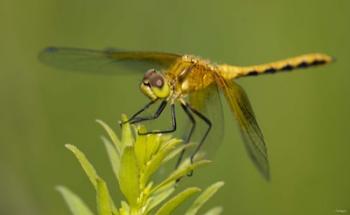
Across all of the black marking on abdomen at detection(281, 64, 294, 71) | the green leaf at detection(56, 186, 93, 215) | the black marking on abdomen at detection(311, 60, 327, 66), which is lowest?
the green leaf at detection(56, 186, 93, 215)

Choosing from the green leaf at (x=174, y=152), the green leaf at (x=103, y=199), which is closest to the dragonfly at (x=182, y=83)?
the green leaf at (x=174, y=152)

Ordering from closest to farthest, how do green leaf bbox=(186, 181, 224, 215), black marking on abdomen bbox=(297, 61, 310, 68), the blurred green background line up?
green leaf bbox=(186, 181, 224, 215), black marking on abdomen bbox=(297, 61, 310, 68), the blurred green background

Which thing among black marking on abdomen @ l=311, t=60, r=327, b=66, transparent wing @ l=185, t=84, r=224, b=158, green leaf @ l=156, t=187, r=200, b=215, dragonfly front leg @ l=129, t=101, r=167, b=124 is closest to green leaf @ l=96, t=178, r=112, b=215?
green leaf @ l=156, t=187, r=200, b=215

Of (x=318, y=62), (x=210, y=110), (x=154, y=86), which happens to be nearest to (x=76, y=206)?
(x=154, y=86)

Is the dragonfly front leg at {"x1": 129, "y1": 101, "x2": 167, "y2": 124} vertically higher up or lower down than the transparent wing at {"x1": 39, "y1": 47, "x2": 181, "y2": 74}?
lower down

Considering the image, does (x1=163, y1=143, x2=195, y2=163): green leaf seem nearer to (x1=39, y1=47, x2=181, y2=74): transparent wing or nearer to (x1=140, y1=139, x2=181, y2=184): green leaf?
(x1=140, y1=139, x2=181, y2=184): green leaf

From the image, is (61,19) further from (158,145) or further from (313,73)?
(158,145)

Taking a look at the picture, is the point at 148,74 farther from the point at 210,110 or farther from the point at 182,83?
the point at 210,110
